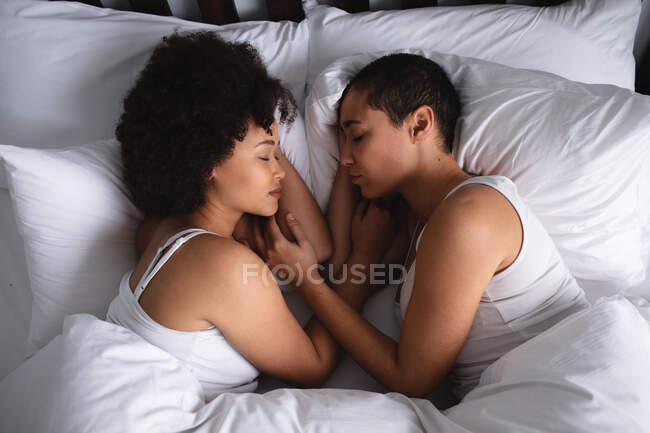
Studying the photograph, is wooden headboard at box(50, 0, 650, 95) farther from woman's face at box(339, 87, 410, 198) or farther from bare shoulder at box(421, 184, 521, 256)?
bare shoulder at box(421, 184, 521, 256)

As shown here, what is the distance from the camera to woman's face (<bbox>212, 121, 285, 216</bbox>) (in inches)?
42.1

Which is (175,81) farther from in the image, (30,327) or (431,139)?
(30,327)

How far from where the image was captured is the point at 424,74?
3.76 ft

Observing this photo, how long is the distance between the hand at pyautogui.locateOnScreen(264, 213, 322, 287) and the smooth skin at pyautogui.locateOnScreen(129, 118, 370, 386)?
1 centimetres

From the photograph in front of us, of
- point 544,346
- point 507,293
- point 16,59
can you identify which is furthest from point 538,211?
point 16,59

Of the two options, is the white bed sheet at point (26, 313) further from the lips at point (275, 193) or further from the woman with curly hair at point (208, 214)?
the lips at point (275, 193)

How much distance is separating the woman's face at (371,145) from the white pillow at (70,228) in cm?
67

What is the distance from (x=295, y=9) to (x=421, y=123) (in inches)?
34.6

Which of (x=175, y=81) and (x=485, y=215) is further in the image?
(x=175, y=81)

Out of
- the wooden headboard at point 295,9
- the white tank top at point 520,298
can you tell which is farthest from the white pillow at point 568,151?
the wooden headboard at point 295,9

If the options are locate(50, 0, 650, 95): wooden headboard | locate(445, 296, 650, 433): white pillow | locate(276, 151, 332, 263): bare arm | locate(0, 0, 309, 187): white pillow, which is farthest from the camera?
locate(50, 0, 650, 95): wooden headboard

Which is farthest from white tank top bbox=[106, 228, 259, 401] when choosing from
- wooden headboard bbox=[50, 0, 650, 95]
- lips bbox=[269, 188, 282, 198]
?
wooden headboard bbox=[50, 0, 650, 95]

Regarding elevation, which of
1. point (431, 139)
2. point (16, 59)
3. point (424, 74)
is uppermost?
point (16, 59)

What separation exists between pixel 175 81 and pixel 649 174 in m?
1.27
